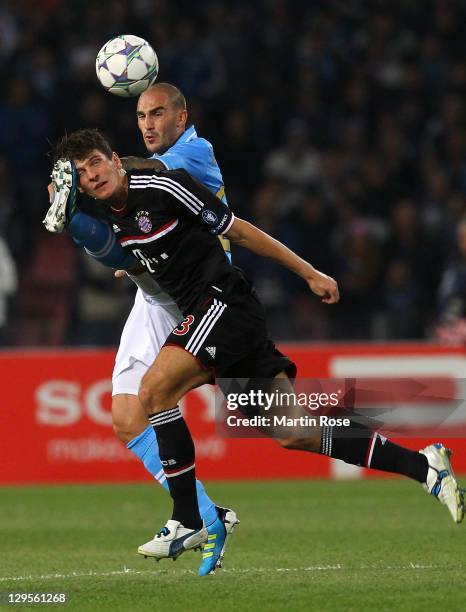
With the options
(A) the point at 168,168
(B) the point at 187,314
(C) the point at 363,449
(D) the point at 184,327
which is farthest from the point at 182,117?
(C) the point at 363,449

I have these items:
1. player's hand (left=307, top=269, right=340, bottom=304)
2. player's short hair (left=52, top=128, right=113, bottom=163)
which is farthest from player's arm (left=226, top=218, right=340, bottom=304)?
player's short hair (left=52, top=128, right=113, bottom=163)

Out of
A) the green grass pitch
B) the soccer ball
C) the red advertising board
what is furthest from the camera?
the red advertising board

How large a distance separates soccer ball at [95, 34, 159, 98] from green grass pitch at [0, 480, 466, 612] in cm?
255

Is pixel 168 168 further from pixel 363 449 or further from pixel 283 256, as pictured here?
pixel 363 449

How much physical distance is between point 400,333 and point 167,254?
7366 millimetres

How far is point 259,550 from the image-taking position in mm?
7406

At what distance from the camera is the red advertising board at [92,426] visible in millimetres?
11594

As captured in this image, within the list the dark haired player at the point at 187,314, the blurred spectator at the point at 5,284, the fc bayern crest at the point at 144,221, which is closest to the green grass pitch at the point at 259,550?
the dark haired player at the point at 187,314

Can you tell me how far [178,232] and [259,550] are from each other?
218 cm

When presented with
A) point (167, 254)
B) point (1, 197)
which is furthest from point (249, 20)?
point (167, 254)

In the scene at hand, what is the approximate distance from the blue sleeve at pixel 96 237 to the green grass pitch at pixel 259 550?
1.50 m

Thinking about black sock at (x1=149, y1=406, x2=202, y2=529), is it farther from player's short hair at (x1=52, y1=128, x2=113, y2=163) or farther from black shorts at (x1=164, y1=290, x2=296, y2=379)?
player's short hair at (x1=52, y1=128, x2=113, y2=163)

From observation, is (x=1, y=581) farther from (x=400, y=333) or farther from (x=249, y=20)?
(x=249, y=20)

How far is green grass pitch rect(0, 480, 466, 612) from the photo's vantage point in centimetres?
556
